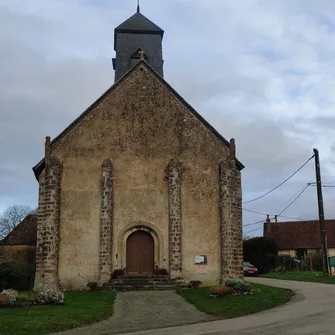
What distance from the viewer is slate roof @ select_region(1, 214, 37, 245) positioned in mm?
31900

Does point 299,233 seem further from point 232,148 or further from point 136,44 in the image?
point 232,148

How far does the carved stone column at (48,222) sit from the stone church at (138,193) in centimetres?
5

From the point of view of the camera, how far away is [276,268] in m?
45.4

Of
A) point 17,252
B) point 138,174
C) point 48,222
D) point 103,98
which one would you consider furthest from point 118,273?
point 17,252

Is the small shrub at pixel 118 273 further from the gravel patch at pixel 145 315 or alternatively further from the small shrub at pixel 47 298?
the small shrub at pixel 47 298

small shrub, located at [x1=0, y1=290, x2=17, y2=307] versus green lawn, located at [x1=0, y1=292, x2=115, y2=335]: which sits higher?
small shrub, located at [x1=0, y1=290, x2=17, y2=307]

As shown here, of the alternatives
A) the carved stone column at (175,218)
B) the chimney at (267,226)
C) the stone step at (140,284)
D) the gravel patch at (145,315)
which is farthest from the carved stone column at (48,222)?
the chimney at (267,226)

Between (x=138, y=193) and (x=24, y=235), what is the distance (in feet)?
41.5

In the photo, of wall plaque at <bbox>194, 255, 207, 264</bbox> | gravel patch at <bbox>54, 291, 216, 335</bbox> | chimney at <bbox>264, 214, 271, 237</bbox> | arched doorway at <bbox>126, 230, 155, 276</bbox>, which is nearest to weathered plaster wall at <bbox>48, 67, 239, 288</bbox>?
wall plaque at <bbox>194, 255, 207, 264</bbox>

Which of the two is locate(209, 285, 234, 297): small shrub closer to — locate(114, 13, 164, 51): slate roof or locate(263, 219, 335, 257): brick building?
locate(114, 13, 164, 51): slate roof

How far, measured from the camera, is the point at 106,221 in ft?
75.3

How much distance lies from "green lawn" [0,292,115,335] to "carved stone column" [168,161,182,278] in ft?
18.2

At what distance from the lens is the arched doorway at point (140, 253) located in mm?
23581

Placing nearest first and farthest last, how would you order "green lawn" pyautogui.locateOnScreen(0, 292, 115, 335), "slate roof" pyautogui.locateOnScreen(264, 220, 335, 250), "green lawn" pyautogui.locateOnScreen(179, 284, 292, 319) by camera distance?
"green lawn" pyautogui.locateOnScreen(0, 292, 115, 335) → "green lawn" pyautogui.locateOnScreen(179, 284, 292, 319) → "slate roof" pyautogui.locateOnScreen(264, 220, 335, 250)
